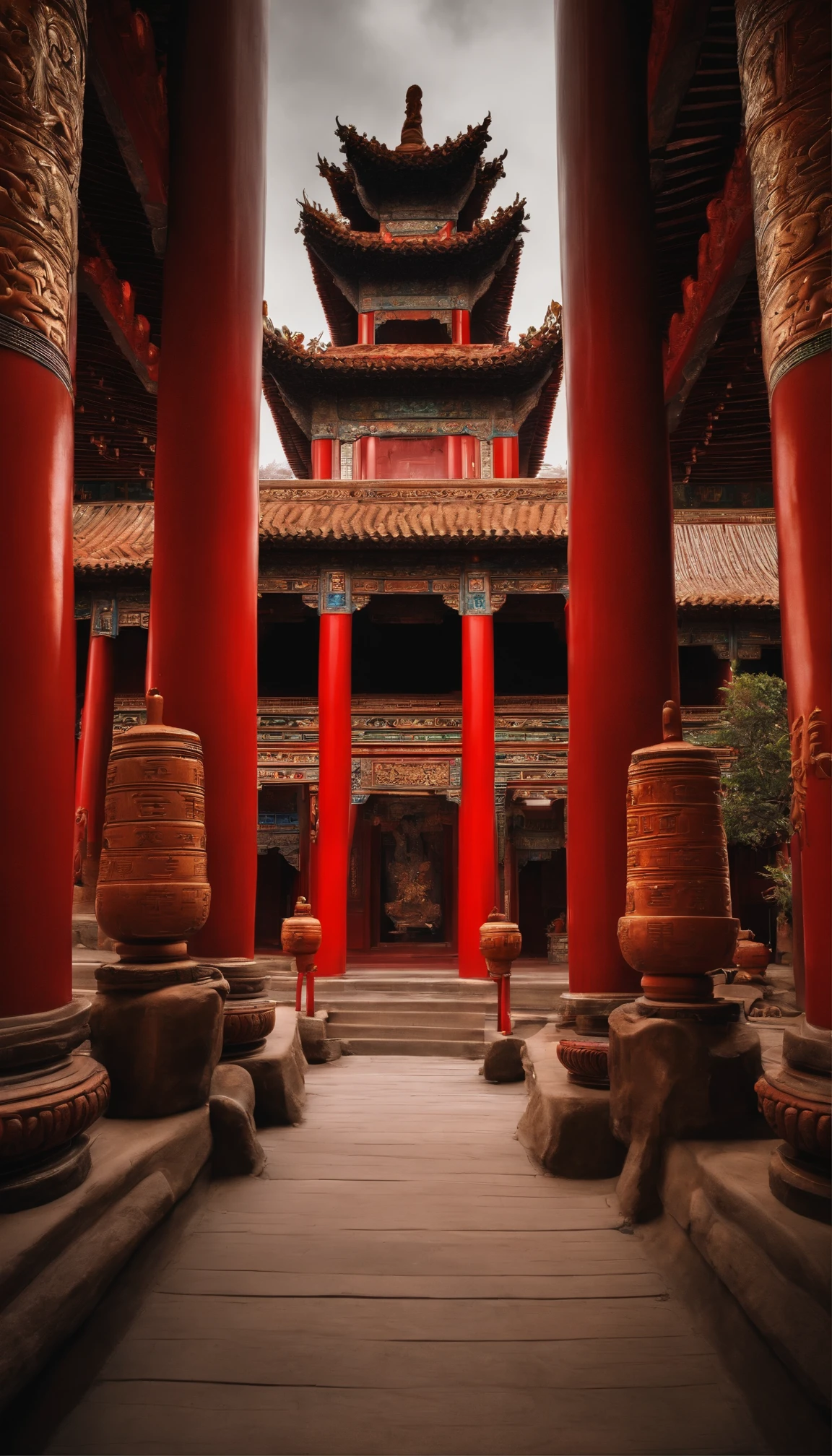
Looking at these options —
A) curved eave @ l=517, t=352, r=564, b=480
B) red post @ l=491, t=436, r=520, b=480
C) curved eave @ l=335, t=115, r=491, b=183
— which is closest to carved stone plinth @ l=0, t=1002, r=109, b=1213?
red post @ l=491, t=436, r=520, b=480

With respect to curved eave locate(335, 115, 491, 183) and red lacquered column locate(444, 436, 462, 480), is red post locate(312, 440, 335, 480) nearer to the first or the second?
red lacquered column locate(444, 436, 462, 480)

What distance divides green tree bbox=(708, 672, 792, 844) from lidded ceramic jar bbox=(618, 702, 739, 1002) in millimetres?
5346

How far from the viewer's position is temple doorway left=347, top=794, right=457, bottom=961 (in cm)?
1301

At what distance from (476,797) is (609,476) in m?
6.27

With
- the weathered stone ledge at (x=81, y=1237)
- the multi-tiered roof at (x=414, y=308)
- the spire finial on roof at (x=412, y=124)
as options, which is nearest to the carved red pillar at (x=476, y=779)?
the multi-tiered roof at (x=414, y=308)

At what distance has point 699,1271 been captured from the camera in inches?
86.4

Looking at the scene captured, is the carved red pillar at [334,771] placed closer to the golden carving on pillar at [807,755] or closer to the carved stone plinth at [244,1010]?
the carved stone plinth at [244,1010]

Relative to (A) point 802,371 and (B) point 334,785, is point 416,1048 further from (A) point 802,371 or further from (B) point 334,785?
(A) point 802,371

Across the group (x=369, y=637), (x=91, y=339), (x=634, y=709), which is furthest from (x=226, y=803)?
(x=369, y=637)

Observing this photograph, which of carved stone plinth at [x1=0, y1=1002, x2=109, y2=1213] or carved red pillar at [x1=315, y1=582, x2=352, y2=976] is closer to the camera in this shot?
carved stone plinth at [x1=0, y1=1002, x2=109, y2=1213]

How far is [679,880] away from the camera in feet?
9.25

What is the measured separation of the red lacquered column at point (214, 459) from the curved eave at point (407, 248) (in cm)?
913

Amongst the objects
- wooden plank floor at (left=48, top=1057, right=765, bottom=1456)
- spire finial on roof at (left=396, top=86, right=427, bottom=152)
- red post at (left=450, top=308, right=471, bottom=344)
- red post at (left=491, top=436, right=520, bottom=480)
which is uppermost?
spire finial on roof at (left=396, top=86, right=427, bottom=152)

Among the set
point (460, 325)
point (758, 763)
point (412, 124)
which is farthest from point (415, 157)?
point (758, 763)
